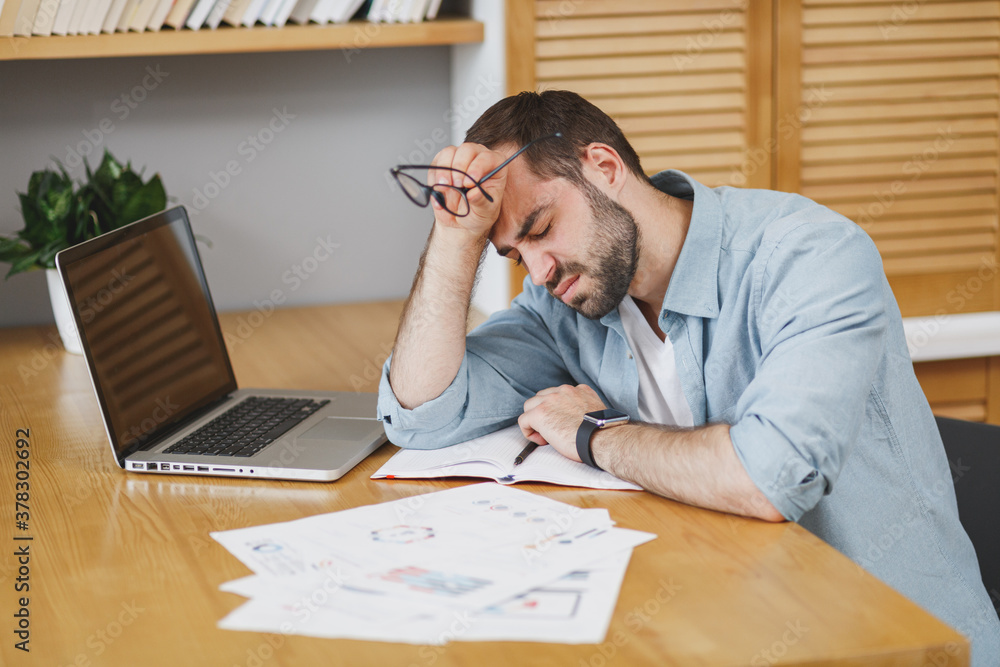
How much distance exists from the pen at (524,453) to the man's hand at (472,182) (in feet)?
0.92

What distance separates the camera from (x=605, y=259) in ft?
4.03

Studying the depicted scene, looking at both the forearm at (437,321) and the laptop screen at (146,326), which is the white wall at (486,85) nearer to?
the forearm at (437,321)

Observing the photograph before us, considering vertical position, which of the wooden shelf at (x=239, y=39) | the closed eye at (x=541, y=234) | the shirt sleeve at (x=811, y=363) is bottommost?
the shirt sleeve at (x=811, y=363)

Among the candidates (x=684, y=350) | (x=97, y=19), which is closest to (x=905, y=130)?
(x=684, y=350)

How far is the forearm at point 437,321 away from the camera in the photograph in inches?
49.0

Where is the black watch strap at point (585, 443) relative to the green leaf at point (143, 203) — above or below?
below

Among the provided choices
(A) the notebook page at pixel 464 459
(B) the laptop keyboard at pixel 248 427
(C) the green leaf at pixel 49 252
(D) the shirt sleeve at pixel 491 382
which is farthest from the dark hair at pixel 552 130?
(C) the green leaf at pixel 49 252

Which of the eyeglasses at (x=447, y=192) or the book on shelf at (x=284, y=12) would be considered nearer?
the eyeglasses at (x=447, y=192)

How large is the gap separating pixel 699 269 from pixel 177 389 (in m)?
0.74

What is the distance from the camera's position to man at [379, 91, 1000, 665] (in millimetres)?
983

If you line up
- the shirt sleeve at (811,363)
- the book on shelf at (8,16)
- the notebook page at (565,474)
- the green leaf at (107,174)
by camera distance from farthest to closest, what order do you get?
the green leaf at (107,174)
the book on shelf at (8,16)
the notebook page at (565,474)
the shirt sleeve at (811,363)

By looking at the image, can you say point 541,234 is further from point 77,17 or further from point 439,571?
point 77,17

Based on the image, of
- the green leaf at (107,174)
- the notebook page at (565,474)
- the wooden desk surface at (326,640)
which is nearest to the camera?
the wooden desk surface at (326,640)

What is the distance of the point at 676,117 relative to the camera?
6.00ft
